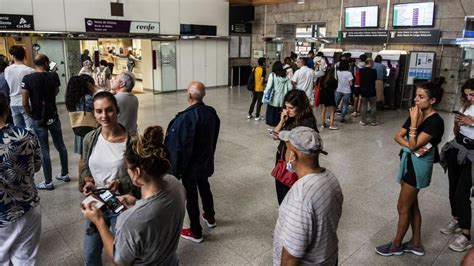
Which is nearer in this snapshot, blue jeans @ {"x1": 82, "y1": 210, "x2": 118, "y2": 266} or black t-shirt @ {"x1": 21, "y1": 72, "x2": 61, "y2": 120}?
blue jeans @ {"x1": 82, "y1": 210, "x2": 118, "y2": 266}

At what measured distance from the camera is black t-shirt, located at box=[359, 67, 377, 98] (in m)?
8.07

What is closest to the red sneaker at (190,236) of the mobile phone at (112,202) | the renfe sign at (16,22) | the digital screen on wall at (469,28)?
the mobile phone at (112,202)

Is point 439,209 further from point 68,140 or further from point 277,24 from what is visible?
point 277,24

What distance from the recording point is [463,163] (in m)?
3.04

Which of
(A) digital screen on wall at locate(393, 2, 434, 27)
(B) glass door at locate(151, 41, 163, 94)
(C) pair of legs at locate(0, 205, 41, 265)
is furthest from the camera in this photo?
(B) glass door at locate(151, 41, 163, 94)

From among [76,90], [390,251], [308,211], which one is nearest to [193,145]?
[76,90]

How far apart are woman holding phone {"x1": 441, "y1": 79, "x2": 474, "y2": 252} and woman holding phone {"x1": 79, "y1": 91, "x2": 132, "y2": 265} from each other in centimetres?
280

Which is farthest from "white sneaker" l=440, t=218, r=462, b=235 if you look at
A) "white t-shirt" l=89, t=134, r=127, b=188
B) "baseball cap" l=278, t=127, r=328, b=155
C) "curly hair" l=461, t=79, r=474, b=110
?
"white t-shirt" l=89, t=134, r=127, b=188

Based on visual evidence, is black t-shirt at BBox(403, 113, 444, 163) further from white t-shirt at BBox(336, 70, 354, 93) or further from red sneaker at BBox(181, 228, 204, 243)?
white t-shirt at BBox(336, 70, 354, 93)

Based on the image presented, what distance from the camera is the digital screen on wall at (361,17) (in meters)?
10.8

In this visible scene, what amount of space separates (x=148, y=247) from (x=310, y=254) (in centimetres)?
73

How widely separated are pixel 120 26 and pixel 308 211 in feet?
37.3

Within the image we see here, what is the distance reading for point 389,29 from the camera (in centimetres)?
1049

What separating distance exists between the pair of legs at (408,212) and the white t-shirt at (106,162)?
7.15ft
